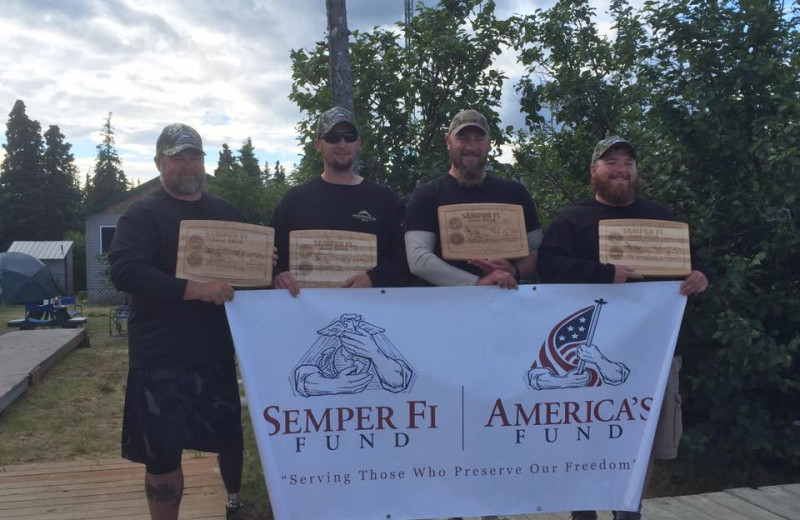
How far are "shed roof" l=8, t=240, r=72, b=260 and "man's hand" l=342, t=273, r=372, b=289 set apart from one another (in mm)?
38583

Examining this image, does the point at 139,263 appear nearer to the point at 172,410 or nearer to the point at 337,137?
the point at 172,410

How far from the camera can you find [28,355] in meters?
11.4

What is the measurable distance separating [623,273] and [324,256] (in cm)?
136

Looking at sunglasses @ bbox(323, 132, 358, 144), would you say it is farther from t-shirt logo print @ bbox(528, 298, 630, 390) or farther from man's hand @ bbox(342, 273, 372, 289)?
t-shirt logo print @ bbox(528, 298, 630, 390)

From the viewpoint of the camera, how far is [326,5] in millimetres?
4871

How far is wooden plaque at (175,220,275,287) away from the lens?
2.98 m

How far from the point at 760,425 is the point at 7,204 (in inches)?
2184

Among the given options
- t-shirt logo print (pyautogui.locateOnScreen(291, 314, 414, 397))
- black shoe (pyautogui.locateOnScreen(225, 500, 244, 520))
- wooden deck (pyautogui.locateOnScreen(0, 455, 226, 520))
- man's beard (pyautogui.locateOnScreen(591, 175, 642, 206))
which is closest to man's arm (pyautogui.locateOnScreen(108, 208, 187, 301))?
t-shirt logo print (pyautogui.locateOnScreen(291, 314, 414, 397))

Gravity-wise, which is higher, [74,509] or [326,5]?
[326,5]

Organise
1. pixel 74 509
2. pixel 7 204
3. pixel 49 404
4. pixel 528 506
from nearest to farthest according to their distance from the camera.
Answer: pixel 528 506 → pixel 74 509 → pixel 49 404 → pixel 7 204

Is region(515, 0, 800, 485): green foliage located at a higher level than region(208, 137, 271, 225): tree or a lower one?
lower

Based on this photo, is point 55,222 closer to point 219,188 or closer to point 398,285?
point 219,188

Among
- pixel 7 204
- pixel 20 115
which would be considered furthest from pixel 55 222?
pixel 20 115

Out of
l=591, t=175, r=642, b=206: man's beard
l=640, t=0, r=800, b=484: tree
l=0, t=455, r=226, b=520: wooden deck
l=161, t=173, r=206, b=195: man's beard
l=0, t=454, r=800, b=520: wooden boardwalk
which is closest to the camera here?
l=161, t=173, r=206, b=195: man's beard
